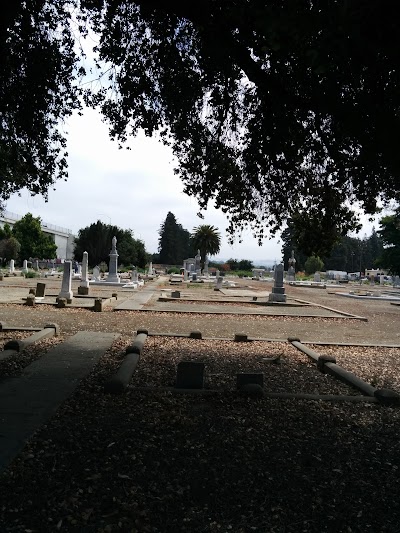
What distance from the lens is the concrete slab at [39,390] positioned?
3.83 meters

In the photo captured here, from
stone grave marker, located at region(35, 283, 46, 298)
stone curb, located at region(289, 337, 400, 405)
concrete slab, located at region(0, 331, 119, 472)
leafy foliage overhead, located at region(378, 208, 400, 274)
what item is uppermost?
leafy foliage overhead, located at region(378, 208, 400, 274)

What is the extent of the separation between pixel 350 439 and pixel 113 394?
2664 millimetres

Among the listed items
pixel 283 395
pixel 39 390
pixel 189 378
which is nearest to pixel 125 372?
pixel 189 378

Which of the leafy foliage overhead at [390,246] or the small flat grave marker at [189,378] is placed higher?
the leafy foliage overhead at [390,246]

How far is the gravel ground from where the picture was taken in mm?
2740

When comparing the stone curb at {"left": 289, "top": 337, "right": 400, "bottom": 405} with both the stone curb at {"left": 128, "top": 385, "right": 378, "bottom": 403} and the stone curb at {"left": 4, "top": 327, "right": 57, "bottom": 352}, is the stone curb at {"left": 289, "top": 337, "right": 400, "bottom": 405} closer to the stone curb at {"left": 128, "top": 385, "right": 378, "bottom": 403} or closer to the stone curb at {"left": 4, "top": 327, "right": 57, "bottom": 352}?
the stone curb at {"left": 128, "top": 385, "right": 378, "bottom": 403}

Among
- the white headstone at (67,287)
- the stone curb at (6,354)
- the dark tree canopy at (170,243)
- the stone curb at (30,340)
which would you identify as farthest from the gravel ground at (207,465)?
the dark tree canopy at (170,243)

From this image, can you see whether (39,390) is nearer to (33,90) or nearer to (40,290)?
(33,90)

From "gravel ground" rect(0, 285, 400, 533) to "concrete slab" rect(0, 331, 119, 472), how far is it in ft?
0.45

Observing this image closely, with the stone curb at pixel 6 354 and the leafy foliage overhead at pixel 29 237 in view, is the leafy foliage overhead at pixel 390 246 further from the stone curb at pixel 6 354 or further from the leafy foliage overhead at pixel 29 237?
the leafy foliage overhead at pixel 29 237

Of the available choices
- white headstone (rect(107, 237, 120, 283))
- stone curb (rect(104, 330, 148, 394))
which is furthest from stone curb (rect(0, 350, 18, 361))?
white headstone (rect(107, 237, 120, 283))

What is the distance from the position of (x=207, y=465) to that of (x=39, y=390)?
265cm

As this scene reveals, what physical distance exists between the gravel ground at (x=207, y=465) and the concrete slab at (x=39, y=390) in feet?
0.45

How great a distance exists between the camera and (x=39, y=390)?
527 centimetres
